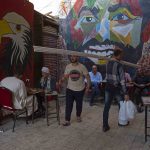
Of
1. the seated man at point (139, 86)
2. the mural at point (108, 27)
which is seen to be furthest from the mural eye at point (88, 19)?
the seated man at point (139, 86)

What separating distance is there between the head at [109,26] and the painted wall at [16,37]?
9.13 feet

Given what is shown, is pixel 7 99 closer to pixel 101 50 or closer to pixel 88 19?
pixel 101 50

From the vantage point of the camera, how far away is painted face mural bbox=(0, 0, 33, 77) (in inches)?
354

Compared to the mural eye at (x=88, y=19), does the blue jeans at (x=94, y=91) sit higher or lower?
lower

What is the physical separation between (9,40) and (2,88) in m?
1.92

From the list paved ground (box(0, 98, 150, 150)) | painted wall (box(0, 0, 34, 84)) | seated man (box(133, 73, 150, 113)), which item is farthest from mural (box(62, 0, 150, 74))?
paved ground (box(0, 98, 150, 150))

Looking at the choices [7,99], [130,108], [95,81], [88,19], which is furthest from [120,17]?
[7,99]

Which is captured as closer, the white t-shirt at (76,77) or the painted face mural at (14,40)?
the white t-shirt at (76,77)

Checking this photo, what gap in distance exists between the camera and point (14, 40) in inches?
380

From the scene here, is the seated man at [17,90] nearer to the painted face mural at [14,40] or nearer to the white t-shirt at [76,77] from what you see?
the painted face mural at [14,40]

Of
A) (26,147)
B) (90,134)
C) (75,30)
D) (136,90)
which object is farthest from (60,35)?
(26,147)

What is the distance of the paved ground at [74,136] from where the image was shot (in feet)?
21.1

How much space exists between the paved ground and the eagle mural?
168 centimetres

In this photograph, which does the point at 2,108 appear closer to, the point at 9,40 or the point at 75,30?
the point at 9,40
